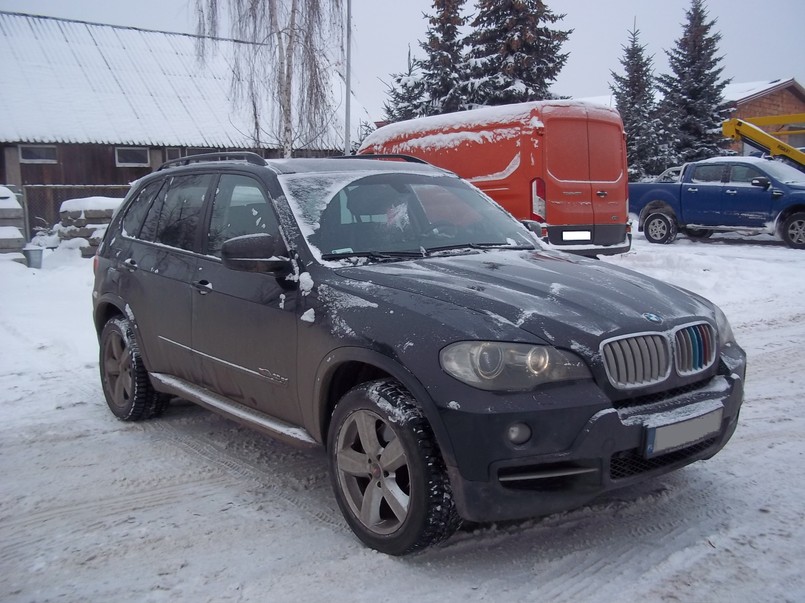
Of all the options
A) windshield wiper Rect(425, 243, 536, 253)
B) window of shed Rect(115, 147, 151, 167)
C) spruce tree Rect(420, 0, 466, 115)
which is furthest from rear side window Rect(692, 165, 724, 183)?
window of shed Rect(115, 147, 151, 167)

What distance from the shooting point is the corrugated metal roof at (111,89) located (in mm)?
22562

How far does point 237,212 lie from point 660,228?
14.3 meters

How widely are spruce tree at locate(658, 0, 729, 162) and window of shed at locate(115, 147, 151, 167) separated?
20192mm

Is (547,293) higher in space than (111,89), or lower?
lower

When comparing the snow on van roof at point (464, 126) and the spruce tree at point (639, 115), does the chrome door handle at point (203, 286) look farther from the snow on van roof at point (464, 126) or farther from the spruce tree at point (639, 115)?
the spruce tree at point (639, 115)

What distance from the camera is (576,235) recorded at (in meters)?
10.2

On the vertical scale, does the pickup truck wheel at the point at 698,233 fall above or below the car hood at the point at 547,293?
above

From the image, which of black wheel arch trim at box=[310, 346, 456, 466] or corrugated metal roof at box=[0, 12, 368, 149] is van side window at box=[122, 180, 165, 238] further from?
corrugated metal roof at box=[0, 12, 368, 149]

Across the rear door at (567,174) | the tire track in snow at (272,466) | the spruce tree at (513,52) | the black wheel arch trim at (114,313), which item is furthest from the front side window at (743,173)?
the black wheel arch trim at (114,313)

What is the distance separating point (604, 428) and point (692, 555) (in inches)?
28.8

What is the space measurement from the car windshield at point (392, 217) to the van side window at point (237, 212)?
18 centimetres

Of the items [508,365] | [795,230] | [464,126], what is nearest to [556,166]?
[464,126]

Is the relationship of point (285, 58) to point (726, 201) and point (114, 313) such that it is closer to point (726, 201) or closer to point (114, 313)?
point (726, 201)

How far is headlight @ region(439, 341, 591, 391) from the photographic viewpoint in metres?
2.73
